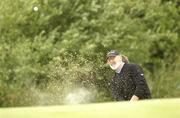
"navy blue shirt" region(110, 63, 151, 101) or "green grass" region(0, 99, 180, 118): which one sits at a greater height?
"green grass" region(0, 99, 180, 118)

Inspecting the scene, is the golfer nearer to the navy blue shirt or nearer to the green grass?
the navy blue shirt

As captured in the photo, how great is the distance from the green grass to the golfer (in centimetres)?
481

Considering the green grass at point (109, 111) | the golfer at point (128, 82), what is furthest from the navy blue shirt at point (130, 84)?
the green grass at point (109, 111)

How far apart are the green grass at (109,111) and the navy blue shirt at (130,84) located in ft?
15.8

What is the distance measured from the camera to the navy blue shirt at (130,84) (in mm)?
8633

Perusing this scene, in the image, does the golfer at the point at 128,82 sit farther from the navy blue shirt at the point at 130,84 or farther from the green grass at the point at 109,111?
the green grass at the point at 109,111

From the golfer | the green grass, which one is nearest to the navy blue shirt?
the golfer

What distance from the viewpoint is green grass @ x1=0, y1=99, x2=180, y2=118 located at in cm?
350

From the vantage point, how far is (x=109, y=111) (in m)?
3.57

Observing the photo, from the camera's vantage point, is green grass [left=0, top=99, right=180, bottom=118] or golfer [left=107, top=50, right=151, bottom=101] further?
golfer [left=107, top=50, right=151, bottom=101]

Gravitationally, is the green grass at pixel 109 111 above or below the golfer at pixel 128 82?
above

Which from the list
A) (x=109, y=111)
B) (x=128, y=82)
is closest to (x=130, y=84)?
(x=128, y=82)

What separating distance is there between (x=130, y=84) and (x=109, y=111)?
5.24m

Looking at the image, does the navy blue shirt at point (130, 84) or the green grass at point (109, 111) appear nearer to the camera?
the green grass at point (109, 111)
